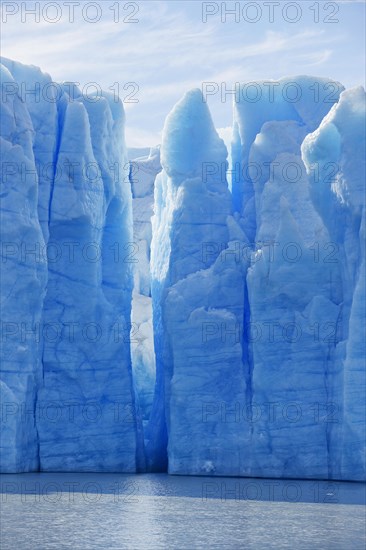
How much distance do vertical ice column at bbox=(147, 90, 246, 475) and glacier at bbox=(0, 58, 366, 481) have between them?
0.04m

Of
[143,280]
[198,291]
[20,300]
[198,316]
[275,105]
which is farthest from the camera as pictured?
[143,280]

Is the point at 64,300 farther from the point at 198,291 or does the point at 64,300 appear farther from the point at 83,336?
the point at 198,291

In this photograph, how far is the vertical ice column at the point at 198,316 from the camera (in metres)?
27.9

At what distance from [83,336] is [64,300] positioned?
89cm

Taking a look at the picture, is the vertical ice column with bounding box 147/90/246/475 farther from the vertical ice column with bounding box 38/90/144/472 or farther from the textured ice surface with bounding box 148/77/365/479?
the vertical ice column with bounding box 38/90/144/472

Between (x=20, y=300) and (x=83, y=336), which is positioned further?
(x=83, y=336)

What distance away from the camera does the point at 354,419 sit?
2645 centimetres

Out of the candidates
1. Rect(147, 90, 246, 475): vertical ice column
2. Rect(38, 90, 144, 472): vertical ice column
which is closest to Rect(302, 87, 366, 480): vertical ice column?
Rect(147, 90, 246, 475): vertical ice column

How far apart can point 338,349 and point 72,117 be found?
25.8 ft

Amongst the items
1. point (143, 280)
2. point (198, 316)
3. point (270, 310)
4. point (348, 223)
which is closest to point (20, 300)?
point (198, 316)

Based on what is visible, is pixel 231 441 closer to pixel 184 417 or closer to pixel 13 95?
pixel 184 417

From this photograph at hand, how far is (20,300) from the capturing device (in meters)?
27.6

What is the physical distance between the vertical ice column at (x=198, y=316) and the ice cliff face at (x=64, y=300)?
1084mm

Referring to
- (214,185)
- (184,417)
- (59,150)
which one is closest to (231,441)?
(184,417)
